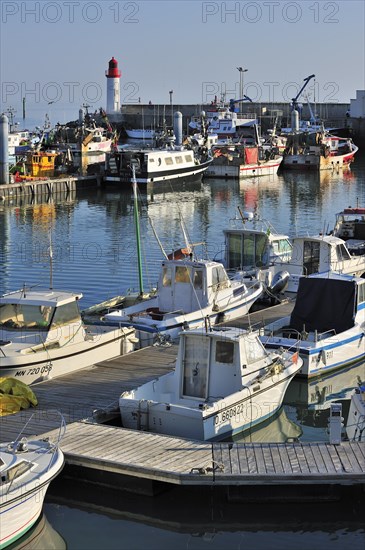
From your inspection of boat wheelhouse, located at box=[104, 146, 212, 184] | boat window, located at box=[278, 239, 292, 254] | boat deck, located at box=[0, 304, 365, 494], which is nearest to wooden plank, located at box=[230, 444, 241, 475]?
boat deck, located at box=[0, 304, 365, 494]

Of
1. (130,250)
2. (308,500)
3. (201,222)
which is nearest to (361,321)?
(308,500)

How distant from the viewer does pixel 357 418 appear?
1630 cm

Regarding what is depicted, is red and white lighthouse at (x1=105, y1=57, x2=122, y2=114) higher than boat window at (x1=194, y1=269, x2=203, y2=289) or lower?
higher

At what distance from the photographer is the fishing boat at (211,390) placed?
634 inches

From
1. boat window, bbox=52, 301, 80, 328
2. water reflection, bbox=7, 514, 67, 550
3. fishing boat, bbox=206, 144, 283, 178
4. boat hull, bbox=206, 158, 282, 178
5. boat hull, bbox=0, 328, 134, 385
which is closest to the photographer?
water reflection, bbox=7, 514, 67, 550

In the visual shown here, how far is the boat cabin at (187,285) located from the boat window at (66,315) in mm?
3956

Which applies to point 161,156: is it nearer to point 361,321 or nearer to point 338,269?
point 338,269

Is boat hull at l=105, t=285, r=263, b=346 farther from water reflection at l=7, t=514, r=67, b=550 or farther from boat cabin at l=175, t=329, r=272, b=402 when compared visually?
water reflection at l=7, t=514, r=67, b=550

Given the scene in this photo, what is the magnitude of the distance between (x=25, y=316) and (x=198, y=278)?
513 cm

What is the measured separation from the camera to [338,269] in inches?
1055

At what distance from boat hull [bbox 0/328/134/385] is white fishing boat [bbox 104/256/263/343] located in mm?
1630

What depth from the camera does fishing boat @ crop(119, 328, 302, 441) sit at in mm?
16094

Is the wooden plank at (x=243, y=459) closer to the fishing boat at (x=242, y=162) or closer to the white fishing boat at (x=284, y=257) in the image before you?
the white fishing boat at (x=284, y=257)

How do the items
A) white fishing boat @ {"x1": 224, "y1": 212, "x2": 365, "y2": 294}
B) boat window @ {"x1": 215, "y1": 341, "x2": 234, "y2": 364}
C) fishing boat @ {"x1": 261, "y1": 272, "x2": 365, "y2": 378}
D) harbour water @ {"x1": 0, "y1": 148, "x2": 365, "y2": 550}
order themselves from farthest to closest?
1. white fishing boat @ {"x1": 224, "y1": 212, "x2": 365, "y2": 294}
2. fishing boat @ {"x1": 261, "y1": 272, "x2": 365, "y2": 378}
3. boat window @ {"x1": 215, "y1": 341, "x2": 234, "y2": 364}
4. harbour water @ {"x1": 0, "y1": 148, "x2": 365, "y2": 550}
